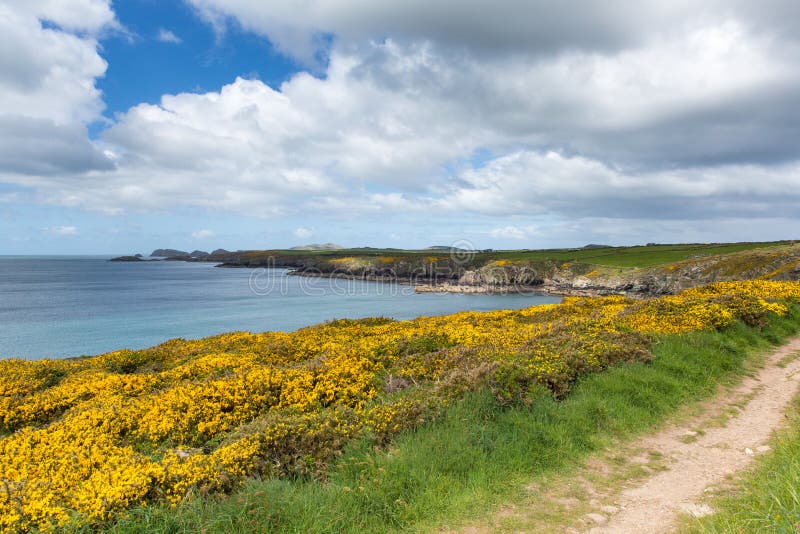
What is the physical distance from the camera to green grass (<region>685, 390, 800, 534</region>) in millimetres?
4324

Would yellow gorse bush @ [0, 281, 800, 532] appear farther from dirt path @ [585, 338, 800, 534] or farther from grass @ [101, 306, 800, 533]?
dirt path @ [585, 338, 800, 534]

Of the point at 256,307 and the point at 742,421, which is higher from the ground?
the point at 742,421

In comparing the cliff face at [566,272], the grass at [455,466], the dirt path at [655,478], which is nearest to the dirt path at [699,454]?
the dirt path at [655,478]

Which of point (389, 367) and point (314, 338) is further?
point (314, 338)

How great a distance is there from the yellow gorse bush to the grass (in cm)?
41

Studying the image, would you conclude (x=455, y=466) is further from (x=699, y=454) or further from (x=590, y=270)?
(x=590, y=270)

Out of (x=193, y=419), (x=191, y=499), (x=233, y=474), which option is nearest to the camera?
(x=191, y=499)

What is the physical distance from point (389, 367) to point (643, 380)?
20.9 ft

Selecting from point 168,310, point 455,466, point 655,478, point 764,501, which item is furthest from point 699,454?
point 168,310

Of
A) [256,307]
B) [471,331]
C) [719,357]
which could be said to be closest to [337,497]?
[471,331]

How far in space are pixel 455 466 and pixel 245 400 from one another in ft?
16.5

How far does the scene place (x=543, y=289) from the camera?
110m

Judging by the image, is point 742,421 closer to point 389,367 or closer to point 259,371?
point 389,367

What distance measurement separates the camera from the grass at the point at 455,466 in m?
5.20
